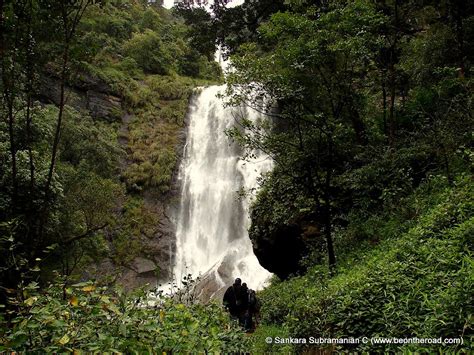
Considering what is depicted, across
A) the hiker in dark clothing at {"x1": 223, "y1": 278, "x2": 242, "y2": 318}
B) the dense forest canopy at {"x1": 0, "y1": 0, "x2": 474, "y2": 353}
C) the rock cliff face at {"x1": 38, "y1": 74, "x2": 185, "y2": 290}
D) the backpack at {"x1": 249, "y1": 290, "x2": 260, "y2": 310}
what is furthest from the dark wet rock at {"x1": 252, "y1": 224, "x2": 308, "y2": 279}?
the rock cliff face at {"x1": 38, "y1": 74, "x2": 185, "y2": 290}

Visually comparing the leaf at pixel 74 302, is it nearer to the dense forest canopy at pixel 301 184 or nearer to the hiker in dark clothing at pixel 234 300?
the dense forest canopy at pixel 301 184

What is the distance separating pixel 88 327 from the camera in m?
2.28

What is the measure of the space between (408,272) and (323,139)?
4230 millimetres

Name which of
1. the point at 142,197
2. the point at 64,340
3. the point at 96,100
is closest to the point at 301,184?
the point at 64,340

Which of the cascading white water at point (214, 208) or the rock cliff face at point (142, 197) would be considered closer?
the cascading white water at point (214, 208)

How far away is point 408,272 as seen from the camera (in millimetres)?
4770

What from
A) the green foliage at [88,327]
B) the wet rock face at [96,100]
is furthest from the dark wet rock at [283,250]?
the wet rock face at [96,100]

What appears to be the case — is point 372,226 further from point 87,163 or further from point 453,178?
point 87,163

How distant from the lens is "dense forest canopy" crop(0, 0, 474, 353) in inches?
116

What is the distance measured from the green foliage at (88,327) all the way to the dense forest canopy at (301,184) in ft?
0.05

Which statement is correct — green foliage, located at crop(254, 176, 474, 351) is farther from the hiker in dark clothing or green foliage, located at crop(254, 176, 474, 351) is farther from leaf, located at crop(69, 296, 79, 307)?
the hiker in dark clothing

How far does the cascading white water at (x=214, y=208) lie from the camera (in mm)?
18266

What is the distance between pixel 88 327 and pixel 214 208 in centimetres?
2023

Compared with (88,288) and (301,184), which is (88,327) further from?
(301,184)
